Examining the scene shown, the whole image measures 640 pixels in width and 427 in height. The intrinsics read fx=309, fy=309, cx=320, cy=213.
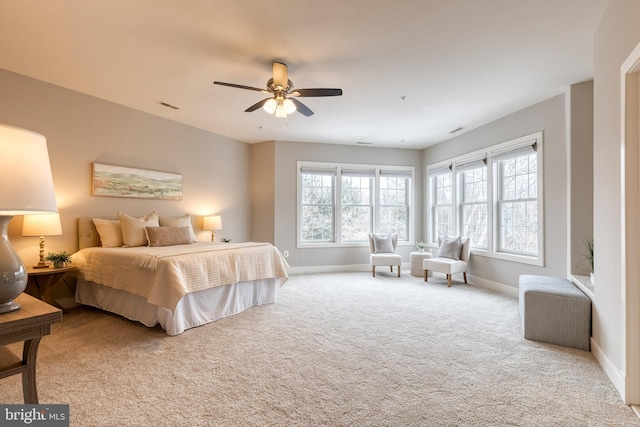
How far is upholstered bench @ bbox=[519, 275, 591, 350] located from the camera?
2.63 metres

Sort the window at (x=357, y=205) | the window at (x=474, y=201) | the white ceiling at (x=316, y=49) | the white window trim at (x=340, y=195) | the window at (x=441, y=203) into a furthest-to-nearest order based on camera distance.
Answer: the window at (x=357, y=205), the white window trim at (x=340, y=195), the window at (x=441, y=203), the window at (x=474, y=201), the white ceiling at (x=316, y=49)

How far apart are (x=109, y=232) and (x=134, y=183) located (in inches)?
33.2

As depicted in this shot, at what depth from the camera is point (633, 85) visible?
1899mm

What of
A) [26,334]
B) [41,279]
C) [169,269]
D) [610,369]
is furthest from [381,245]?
[26,334]

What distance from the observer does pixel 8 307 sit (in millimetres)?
1209


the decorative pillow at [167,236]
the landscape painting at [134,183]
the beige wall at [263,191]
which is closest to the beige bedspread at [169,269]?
the decorative pillow at [167,236]

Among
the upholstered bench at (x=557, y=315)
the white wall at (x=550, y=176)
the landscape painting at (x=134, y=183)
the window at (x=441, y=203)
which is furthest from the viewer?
the window at (x=441, y=203)

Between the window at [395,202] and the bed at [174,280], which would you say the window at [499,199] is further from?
the bed at [174,280]

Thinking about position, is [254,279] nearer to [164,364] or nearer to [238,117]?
[164,364]

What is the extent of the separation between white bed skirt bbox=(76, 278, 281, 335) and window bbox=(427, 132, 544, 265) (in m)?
3.55

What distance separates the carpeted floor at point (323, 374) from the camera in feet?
5.81

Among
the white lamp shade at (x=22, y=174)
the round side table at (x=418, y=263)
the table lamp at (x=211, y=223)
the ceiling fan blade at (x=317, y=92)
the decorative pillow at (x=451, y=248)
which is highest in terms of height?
the ceiling fan blade at (x=317, y=92)

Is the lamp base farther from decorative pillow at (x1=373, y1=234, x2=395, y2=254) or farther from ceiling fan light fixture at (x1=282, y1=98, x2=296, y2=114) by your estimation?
decorative pillow at (x1=373, y1=234, x2=395, y2=254)

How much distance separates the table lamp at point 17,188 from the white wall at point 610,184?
309cm
